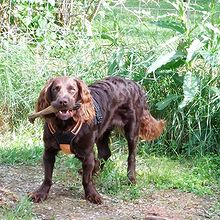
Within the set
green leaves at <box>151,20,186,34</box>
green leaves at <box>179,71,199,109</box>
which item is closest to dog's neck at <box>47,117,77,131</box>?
green leaves at <box>179,71,199,109</box>

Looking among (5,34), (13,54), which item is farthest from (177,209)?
(5,34)

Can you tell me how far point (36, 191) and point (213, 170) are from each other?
185 cm

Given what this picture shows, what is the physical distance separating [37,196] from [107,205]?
0.57 m

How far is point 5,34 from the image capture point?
8.25 meters

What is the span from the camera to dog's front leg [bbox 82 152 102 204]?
5117 millimetres

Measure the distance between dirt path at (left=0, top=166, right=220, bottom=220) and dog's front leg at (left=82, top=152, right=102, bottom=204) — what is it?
6 centimetres

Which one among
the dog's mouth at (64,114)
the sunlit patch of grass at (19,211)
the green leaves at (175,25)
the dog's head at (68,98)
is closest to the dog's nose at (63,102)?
the dog's head at (68,98)

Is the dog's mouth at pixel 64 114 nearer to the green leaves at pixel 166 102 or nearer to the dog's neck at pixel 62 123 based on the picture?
the dog's neck at pixel 62 123

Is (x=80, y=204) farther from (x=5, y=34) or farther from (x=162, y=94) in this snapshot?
(x=5, y=34)

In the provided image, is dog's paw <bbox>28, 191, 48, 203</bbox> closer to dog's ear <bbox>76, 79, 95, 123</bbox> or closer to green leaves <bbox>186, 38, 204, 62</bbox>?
dog's ear <bbox>76, 79, 95, 123</bbox>

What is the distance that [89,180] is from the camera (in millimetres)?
5145

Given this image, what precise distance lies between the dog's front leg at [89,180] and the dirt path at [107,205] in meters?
0.06

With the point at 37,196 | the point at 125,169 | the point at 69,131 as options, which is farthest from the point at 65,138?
the point at 125,169

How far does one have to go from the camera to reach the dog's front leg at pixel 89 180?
5117 mm
